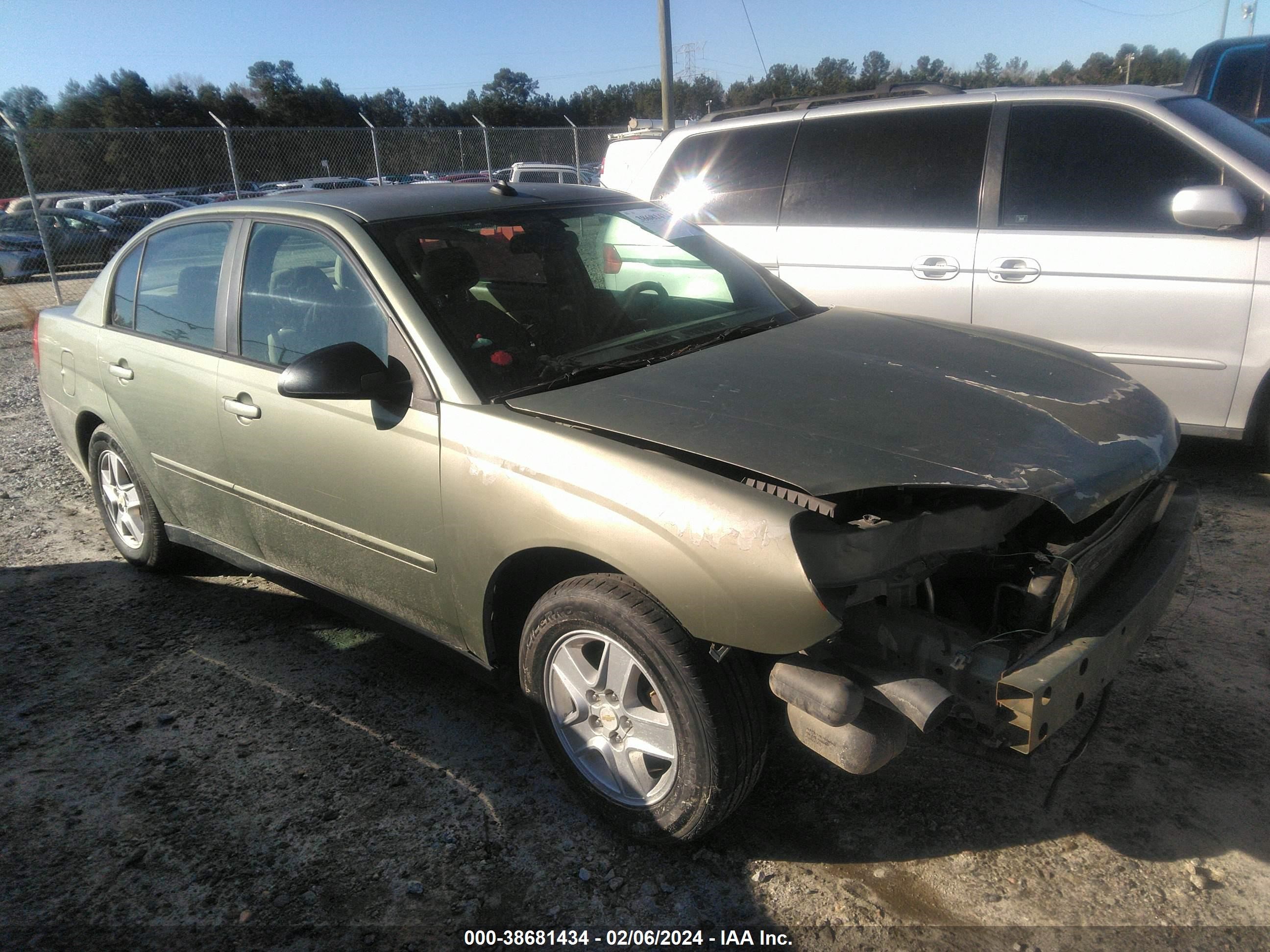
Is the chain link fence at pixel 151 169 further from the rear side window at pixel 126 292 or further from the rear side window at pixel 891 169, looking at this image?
the rear side window at pixel 891 169

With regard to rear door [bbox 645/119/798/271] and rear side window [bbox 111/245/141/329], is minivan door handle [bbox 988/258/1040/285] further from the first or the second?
rear side window [bbox 111/245/141/329]

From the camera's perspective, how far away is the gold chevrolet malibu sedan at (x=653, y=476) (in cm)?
206

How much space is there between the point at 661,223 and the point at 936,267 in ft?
6.42

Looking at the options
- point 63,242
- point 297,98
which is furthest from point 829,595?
point 297,98

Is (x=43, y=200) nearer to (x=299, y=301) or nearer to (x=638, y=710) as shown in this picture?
(x=299, y=301)

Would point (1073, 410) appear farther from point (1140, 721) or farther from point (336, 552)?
point (336, 552)

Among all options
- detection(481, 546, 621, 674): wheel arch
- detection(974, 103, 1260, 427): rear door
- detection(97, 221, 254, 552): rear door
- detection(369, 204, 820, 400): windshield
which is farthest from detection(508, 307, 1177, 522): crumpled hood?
detection(974, 103, 1260, 427): rear door

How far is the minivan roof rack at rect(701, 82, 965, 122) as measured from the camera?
5430 millimetres

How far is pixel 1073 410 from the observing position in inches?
100

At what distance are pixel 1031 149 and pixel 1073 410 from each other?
2834mm

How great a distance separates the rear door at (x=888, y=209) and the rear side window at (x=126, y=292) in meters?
3.37

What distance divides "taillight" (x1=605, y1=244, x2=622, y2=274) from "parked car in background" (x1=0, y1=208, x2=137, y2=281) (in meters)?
16.4

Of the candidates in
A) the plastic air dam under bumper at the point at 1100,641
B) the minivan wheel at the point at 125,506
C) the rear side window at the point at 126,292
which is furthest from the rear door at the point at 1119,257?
the minivan wheel at the point at 125,506

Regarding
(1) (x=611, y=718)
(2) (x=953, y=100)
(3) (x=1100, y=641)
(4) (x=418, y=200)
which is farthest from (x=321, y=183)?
(3) (x=1100, y=641)
